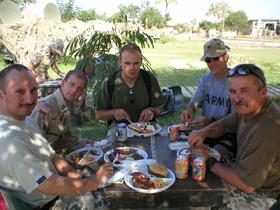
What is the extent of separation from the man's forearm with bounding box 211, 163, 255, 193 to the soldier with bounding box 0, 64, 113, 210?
85 cm

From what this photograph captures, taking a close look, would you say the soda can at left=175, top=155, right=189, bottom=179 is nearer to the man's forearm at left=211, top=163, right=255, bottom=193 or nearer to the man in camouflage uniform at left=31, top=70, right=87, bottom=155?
the man's forearm at left=211, top=163, right=255, bottom=193

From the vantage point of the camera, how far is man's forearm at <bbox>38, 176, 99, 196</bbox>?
214 centimetres

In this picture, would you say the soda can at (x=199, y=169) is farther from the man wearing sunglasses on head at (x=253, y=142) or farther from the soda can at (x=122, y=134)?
the soda can at (x=122, y=134)

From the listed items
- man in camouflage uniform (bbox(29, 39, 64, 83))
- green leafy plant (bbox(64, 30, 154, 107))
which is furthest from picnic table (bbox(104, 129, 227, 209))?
man in camouflage uniform (bbox(29, 39, 64, 83))

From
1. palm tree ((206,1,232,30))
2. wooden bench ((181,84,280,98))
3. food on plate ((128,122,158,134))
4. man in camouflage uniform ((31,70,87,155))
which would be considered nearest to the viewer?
man in camouflage uniform ((31,70,87,155))

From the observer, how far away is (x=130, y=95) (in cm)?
417

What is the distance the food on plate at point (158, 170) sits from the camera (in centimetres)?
242

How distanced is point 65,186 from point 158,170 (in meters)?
0.73

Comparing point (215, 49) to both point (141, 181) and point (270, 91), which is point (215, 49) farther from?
point (270, 91)

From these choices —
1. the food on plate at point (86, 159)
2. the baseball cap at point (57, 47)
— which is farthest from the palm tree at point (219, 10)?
the food on plate at point (86, 159)

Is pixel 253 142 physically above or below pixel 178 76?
above

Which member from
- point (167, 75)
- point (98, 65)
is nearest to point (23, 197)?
point (98, 65)

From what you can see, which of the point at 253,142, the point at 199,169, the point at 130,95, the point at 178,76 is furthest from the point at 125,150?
the point at 178,76

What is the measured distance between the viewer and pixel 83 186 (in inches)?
89.3
